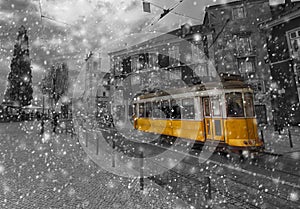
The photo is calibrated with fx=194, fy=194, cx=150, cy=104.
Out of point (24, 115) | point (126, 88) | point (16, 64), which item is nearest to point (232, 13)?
point (126, 88)

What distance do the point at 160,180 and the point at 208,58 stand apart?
23.6 meters

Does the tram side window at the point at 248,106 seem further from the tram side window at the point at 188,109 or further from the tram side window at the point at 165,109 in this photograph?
the tram side window at the point at 165,109

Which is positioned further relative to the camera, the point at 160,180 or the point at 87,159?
the point at 87,159

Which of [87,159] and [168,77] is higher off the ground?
[168,77]

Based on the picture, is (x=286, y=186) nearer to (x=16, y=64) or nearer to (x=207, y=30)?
(x=207, y=30)

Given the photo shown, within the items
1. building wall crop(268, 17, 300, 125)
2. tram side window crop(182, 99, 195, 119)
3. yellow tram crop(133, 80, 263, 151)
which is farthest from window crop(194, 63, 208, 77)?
tram side window crop(182, 99, 195, 119)

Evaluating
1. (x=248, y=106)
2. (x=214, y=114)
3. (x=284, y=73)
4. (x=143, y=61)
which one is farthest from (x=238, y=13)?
(x=214, y=114)

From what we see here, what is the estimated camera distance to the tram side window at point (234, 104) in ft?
27.6

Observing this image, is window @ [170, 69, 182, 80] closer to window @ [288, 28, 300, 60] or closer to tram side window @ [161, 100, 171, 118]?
window @ [288, 28, 300, 60]

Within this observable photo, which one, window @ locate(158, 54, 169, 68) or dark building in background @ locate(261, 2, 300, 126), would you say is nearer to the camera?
dark building in background @ locate(261, 2, 300, 126)

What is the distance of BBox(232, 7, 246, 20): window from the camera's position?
953 inches

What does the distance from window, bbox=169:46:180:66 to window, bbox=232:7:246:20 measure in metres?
8.41

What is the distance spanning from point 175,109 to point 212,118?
246 cm

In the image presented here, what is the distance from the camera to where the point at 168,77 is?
2912cm
